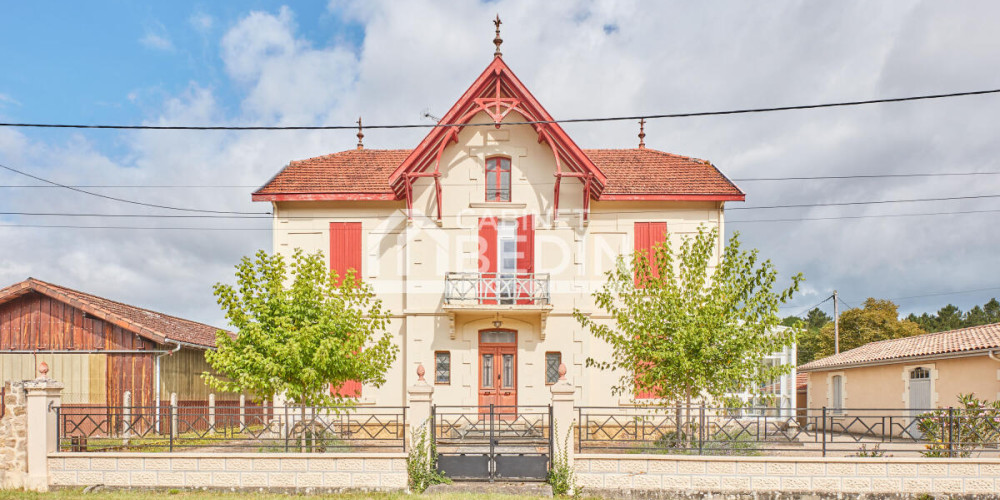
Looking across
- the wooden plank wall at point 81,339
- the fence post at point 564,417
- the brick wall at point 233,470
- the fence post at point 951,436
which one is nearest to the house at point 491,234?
the wooden plank wall at point 81,339

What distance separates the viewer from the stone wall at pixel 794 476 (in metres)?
12.0

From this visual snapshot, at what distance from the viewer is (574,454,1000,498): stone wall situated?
474 inches

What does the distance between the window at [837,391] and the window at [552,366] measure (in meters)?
13.3

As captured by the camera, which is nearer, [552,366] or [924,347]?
[552,366]

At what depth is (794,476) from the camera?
12086 millimetres

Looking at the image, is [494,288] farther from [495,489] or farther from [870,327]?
[870,327]

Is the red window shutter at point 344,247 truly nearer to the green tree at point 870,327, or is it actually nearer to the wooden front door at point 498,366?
the wooden front door at point 498,366

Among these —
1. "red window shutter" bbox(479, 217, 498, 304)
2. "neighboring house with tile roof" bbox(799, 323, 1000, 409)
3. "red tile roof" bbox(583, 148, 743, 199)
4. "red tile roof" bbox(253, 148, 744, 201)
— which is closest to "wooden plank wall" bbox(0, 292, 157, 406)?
"red tile roof" bbox(253, 148, 744, 201)

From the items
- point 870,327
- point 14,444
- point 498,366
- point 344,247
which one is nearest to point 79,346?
point 14,444

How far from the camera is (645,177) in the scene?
2025 cm

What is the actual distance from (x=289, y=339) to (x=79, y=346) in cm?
949

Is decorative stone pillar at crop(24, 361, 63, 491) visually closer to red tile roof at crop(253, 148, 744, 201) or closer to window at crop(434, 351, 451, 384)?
red tile roof at crop(253, 148, 744, 201)

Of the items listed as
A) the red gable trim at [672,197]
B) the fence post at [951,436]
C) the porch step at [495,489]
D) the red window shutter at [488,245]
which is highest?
the red gable trim at [672,197]

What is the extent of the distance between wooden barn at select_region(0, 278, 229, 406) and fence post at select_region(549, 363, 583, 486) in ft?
39.4
